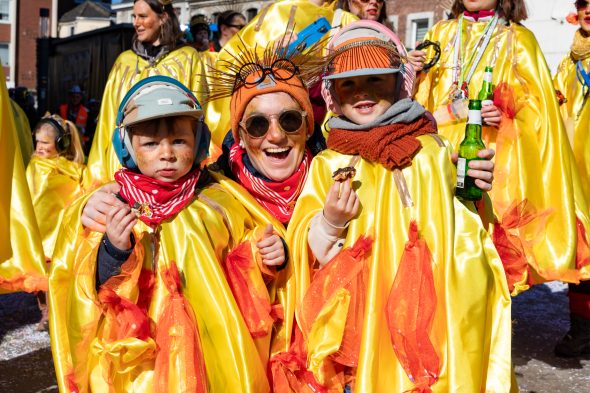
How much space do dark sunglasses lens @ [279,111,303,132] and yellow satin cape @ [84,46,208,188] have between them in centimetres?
229

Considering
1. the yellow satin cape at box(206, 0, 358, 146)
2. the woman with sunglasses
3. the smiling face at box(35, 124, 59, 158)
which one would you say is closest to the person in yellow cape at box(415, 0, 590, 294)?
the yellow satin cape at box(206, 0, 358, 146)

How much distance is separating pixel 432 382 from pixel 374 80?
1.06 metres

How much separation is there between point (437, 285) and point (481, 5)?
2.27 m

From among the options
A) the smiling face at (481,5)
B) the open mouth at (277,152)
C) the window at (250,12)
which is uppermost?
the window at (250,12)

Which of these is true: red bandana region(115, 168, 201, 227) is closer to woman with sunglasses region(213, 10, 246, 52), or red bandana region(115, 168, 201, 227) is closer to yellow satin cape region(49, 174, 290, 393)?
yellow satin cape region(49, 174, 290, 393)

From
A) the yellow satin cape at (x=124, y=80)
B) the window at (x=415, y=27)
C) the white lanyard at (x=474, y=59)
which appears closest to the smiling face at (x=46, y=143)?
the yellow satin cape at (x=124, y=80)

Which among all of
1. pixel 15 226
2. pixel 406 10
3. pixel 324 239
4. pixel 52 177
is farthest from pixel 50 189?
pixel 406 10

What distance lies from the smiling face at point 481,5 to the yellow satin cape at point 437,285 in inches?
74.7

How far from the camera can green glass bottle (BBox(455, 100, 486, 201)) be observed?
232cm

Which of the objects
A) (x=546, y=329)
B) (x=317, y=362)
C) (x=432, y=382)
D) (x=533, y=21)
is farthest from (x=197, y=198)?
(x=533, y=21)

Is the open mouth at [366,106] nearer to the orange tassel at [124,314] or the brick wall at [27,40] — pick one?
the orange tassel at [124,314]

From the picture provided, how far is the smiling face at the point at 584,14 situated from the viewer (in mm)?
4850

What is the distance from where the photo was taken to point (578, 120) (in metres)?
4.85

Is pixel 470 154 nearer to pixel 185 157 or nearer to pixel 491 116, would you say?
pixel 185 157
